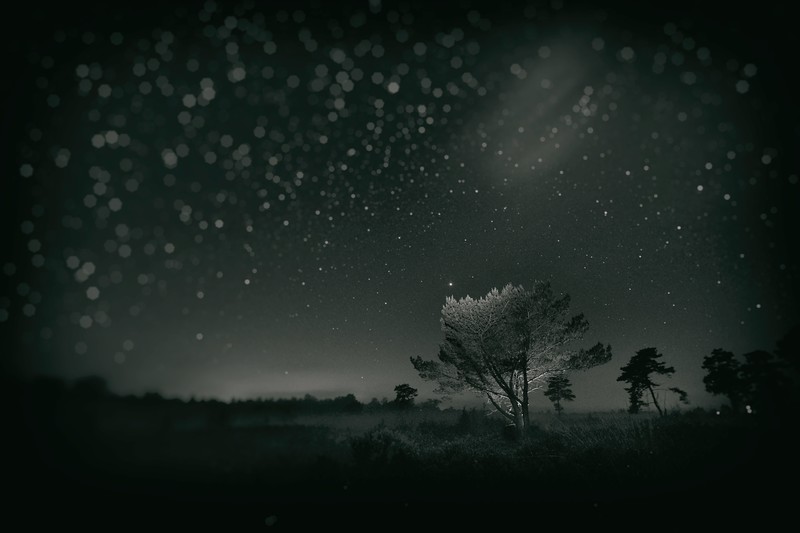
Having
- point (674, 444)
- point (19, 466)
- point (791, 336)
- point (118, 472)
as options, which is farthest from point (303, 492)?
point (791, 336)

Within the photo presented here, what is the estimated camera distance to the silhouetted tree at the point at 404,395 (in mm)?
31908

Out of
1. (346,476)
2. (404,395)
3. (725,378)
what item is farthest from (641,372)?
(346,476)

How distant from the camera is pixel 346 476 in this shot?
823cm

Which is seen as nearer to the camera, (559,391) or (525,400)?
(525,400)

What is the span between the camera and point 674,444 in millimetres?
9508

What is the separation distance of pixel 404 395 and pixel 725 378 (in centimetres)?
2595

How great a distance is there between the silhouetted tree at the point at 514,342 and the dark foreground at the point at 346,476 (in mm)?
6147

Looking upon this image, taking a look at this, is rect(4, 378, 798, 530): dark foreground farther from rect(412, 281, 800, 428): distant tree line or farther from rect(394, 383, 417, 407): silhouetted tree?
rect(394, 383, 417, 407): silhouetted tree

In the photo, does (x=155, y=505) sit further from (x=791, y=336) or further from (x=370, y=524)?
(x=791, y=336)

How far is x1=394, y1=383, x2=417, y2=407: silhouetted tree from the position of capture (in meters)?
31.9

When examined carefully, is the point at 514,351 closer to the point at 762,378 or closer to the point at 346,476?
the point at 346,476

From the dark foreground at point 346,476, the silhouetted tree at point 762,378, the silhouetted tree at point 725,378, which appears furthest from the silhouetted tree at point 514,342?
the silhouetted tree at point 725,378

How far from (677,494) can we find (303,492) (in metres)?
7.44

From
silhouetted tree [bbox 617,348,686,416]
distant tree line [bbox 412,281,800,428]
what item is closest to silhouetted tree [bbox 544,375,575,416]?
silhouetted tree [bbox 617,348,686,416]
